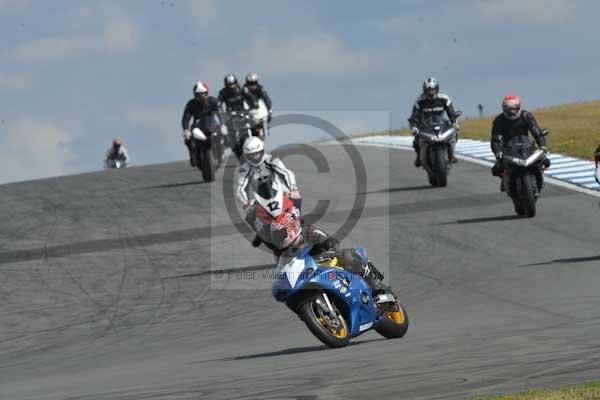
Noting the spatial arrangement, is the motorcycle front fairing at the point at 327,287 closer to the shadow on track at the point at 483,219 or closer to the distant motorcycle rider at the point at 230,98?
the shadow on track at the point at 483,219

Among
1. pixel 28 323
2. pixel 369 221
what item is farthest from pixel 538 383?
pixel 369 221

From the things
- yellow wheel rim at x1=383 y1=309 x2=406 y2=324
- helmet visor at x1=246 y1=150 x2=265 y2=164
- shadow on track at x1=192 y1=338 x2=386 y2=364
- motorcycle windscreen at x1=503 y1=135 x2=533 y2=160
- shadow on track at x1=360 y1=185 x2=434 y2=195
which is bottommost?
shadow on track at x1=192 y1=338 x2=386 y2=364

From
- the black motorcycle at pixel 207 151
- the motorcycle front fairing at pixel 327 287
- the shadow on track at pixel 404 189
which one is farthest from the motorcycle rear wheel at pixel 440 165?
the motorcycle front fairing at pixel 327 287

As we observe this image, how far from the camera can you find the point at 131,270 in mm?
18016

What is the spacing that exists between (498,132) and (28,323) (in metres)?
9.16

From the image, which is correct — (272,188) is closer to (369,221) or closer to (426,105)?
(369,221)

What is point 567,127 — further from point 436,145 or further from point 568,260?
point 568,260

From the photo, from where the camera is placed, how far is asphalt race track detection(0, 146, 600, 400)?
28.9 feet

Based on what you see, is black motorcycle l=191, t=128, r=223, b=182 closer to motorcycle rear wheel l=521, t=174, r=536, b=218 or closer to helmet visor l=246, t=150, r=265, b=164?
motorcycle rear wheel l=521, t=174, r=536, b=218

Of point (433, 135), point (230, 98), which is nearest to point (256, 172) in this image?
point (433, 135)

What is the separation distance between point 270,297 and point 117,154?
27412mm

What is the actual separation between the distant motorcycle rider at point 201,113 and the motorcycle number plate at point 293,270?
51.1ft

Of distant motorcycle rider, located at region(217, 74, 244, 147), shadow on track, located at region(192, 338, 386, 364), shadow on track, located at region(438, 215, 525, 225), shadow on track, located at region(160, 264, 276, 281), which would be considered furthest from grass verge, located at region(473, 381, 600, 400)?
distant motorcycle rider, located at region(217, 74, 244, 147)

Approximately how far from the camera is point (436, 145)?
24016mm
